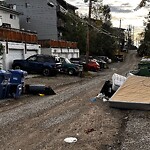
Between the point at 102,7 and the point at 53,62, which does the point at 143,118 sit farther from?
the point at 102,7

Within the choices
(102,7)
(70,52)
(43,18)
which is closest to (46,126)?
(70,52)

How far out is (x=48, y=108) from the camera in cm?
1209

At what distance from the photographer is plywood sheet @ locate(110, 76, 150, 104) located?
464 inches

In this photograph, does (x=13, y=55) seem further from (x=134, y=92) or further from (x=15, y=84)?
(x=134, y=92)

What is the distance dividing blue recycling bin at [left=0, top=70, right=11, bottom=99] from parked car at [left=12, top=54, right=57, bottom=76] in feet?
44.0

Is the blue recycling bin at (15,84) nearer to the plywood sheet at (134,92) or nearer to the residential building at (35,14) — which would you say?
the plywood sheet at (134,92)

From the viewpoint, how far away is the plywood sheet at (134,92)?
38.7ft

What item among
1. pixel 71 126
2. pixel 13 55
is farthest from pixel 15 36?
pixel 71 126

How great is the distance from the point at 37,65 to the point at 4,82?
14.0 meters

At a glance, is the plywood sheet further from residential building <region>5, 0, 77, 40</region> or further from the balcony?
residential building <region>5, 0, 77, 40</region>

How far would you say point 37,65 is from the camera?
28344 millimetres

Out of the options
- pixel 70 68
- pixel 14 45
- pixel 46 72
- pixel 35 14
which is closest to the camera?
pixel 46 72

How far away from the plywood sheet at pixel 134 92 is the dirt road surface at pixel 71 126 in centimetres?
52

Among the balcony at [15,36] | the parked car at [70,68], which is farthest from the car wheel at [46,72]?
the balcony at [15,36]
